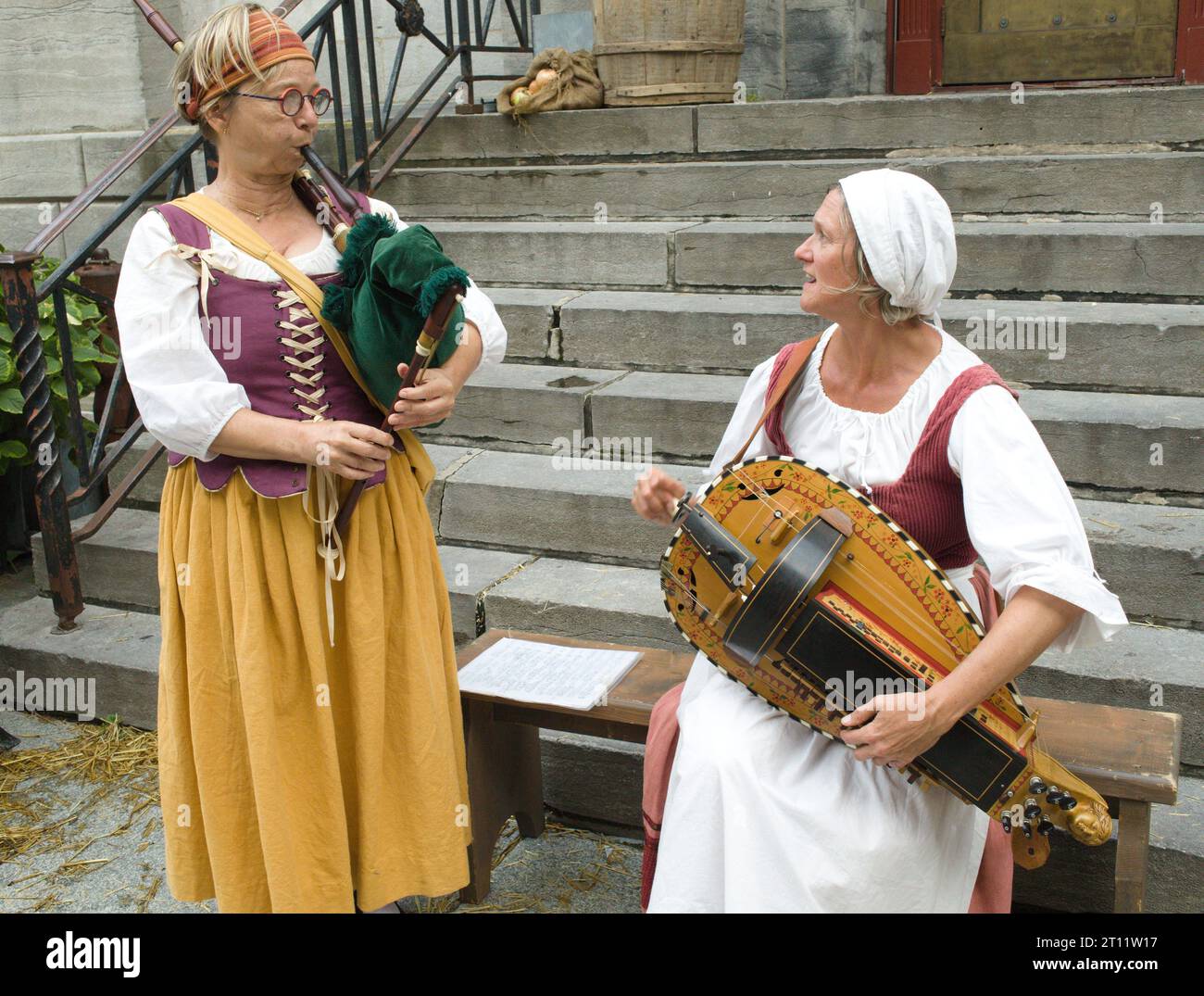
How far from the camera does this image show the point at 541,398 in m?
4.52

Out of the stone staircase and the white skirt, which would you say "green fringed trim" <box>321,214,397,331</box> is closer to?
the white skirt

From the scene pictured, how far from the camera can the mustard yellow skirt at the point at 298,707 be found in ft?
7.96

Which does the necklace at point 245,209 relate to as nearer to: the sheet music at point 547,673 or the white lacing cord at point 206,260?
the white lacing cord at point 206,260

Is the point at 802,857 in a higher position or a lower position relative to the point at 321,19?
lower

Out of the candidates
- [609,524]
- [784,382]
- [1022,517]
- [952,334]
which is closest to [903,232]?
[784,382]

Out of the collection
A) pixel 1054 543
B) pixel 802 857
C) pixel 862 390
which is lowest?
pixel 802 857

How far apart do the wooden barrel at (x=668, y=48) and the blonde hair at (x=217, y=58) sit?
3797 mm

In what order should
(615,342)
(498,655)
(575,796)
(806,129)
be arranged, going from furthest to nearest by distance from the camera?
(806,129) → (615,342) → (575,796) → (498,655)

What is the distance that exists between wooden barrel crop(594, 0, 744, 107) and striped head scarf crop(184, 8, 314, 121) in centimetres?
379

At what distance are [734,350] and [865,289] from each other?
2.36 m

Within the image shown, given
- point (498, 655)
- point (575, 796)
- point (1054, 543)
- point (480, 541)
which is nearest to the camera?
point (1054, 543)

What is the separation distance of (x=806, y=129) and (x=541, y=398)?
6.54 ft
